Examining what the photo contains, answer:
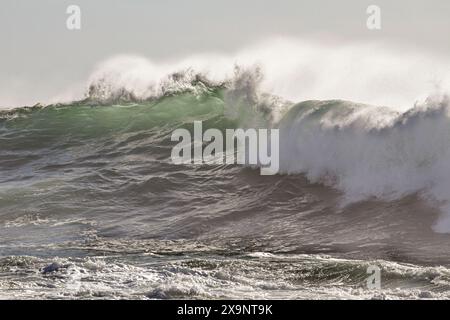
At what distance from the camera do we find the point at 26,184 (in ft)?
62.7

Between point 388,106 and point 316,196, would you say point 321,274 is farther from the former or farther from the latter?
point 388,106

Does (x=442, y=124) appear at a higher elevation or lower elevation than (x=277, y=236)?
higher

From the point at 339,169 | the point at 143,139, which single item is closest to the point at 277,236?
the point at 339,169

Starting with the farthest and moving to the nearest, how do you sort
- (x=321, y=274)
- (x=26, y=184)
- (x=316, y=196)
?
1. (x=26, y=184)
2. (x=316, y=196)
3. (x=321, y=274)

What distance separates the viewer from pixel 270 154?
1881 cm

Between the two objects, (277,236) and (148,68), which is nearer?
(277,236)

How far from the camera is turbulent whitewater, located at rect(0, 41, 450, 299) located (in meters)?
11.1

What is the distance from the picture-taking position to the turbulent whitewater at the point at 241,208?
36.3 ft

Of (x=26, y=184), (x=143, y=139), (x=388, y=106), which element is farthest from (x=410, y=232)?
(x=143, y=139)

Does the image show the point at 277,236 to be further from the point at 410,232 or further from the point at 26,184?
the point at 26,184

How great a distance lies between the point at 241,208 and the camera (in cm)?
1603

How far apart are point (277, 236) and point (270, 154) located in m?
5.12

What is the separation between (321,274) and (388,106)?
749 cm
